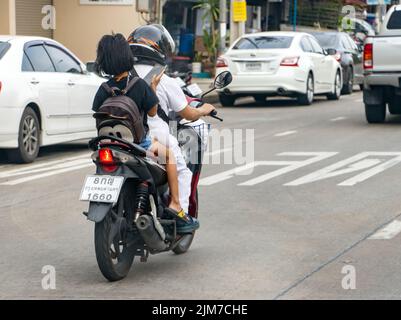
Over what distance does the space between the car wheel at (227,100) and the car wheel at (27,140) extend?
382 inches

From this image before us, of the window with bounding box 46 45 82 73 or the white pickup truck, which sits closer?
the window with bounding box 46 45 82 73

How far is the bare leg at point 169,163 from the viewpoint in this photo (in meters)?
7.44

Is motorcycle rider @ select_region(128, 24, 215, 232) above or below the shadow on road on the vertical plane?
Answer: above

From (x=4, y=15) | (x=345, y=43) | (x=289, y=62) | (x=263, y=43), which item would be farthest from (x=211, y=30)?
(x=289, y=62)

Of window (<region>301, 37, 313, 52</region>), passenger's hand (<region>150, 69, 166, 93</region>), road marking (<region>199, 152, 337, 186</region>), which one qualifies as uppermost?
passenger's hand (<region>150, 69, 166, 93</region>)

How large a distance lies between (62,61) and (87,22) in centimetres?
1255

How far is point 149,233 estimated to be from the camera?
23.5 feet

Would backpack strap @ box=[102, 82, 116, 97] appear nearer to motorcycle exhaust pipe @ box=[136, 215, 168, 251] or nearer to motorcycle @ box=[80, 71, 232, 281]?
motorcycle @ box=[80, 71, 232, 281]

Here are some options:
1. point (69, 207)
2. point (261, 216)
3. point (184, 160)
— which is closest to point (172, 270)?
point (184, 160)

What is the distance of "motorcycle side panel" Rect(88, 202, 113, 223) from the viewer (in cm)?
687

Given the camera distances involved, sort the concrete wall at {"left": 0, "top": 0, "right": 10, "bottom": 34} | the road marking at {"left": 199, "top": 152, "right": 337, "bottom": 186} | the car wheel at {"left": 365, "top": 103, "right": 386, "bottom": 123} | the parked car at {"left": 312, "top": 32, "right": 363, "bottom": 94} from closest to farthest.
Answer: the road marking at {"left": 199, "top": 152, "right": 337, "bottom": 186}
the car wheel at {"left": 365, "top": 103, "right": 386, "bottom": 123}
the concrete wall at {"left": 0, "top": 0, "right": 10, "bottom": 34}
the parked car at {"left": 312, "top": 32, "right": 363, "bottom": 94}

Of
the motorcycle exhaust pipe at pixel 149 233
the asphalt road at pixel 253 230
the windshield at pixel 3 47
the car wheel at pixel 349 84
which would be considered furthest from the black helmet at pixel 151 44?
the car wheel at pixel 349 84

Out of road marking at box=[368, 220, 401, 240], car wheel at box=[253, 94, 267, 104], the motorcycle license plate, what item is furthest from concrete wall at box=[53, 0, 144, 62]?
the motorcycle license plate

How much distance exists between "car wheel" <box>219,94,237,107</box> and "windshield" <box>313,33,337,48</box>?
5.47 meters
